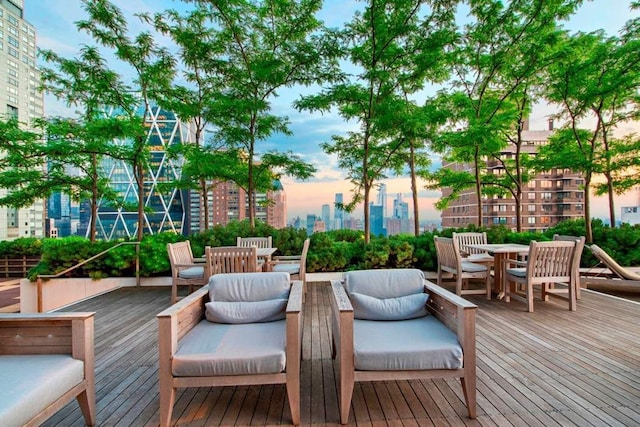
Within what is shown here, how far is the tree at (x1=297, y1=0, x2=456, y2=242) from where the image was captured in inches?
253

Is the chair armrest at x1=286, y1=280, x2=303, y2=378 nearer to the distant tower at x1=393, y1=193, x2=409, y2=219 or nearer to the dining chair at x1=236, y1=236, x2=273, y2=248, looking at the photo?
the dining chair at x1=236, y1=236, x2=273, y2=248

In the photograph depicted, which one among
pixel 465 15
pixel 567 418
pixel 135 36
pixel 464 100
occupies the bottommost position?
pixel 567 418

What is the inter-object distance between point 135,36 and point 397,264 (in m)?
7.10

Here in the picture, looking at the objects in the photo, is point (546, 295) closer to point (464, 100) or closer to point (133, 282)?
point (464, 100)

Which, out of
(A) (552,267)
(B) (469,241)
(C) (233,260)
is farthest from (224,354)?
(B) (469,241)

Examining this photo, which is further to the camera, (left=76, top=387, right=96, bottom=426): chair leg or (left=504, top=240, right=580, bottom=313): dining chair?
(left=504, top=240, right=580, bottom=313): dining chair

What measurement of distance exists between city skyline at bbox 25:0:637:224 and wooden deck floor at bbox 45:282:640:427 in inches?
189

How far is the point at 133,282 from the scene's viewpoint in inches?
250

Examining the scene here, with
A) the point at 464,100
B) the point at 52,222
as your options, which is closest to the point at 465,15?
the point at 464,100

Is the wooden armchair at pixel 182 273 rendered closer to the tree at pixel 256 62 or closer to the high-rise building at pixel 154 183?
the tree at pixel 256 62

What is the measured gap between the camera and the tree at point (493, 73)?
6.90 metres

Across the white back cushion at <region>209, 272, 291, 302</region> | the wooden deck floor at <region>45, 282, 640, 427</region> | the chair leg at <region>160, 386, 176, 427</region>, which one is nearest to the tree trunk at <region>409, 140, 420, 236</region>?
the wooden deck floor at <region>45, 282, 640, 427</region>

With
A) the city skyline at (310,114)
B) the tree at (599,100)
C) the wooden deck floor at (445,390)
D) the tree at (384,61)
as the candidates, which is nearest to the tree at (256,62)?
the city skyline at (310,114)

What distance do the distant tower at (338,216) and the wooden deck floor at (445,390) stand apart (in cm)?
458
